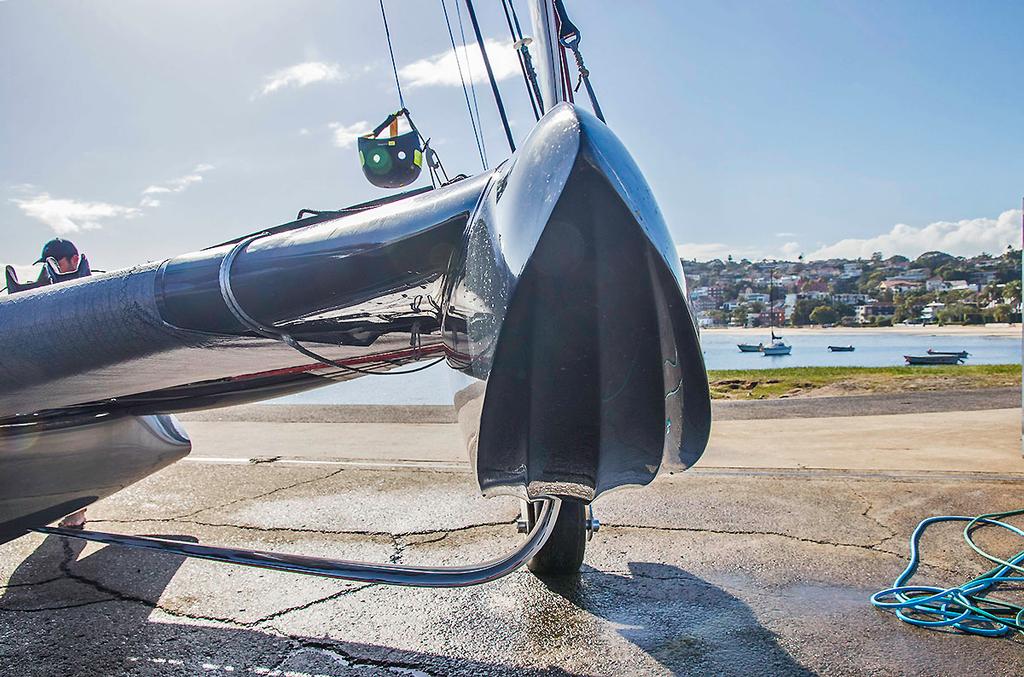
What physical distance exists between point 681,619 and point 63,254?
4179 mm

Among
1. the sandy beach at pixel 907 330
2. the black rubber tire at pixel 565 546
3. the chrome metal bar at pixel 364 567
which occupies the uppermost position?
the chrome metal bar at pixel 364 567

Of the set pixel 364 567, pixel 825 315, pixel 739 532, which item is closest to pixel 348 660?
pixel 364 567

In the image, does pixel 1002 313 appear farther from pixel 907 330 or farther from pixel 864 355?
pixel 864 355

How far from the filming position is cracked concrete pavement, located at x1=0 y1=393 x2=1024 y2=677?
2.74 metres

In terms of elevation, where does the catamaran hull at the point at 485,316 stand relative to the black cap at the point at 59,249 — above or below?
below

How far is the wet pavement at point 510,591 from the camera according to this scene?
8.96 ft

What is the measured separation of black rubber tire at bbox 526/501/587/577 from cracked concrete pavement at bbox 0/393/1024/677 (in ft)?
0.24

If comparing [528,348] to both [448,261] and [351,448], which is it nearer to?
[448,261]

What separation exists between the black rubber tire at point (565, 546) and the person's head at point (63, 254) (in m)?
3.34

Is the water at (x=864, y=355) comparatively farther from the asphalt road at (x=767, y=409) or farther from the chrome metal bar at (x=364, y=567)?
the chrome metal bar at (x=364, y=567)

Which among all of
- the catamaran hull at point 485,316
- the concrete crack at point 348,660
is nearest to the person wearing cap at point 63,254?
the catamaran hull at point 485,316

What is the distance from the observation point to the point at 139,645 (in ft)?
9.57

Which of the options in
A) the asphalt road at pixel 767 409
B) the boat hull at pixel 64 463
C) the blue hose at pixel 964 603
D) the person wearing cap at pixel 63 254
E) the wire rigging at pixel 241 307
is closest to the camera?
the wire rigging at pixel 241 307

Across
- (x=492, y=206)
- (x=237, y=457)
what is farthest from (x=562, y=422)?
(x=237, y=457)
